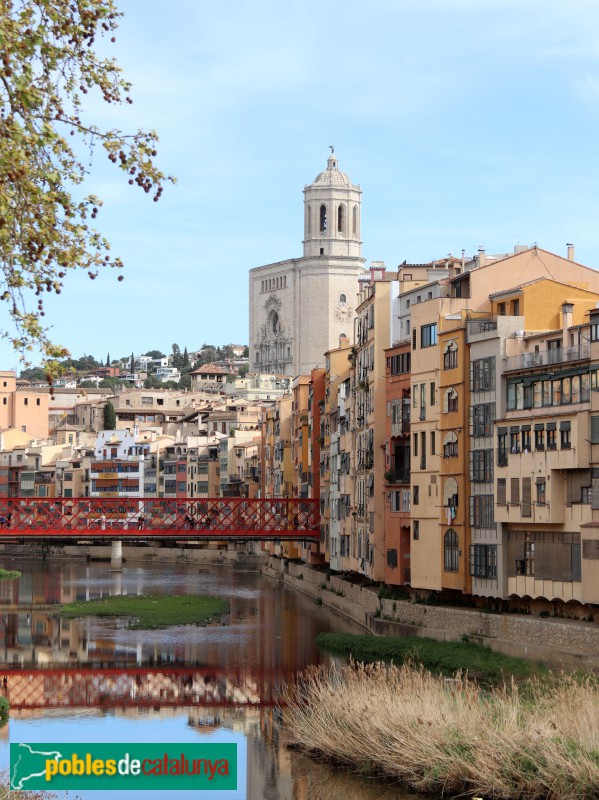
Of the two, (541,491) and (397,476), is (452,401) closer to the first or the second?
(541,491)

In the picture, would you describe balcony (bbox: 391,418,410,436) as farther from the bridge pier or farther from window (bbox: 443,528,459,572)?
the bridge pier

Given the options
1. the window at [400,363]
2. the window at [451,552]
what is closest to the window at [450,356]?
the window at [400,363]

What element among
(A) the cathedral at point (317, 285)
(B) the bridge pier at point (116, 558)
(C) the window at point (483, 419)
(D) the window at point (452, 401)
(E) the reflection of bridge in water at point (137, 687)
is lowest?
(E) the reflection of bridge in water at point (137, 687)

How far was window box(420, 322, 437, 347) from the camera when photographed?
4556cm

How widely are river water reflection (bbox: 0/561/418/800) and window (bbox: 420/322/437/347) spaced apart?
34.5 ft

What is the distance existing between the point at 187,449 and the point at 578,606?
8765 cm

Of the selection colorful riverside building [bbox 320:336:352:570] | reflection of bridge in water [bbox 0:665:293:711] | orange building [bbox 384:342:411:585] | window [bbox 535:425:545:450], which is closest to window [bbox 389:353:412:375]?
orange building [bbox 384:342:411:585]

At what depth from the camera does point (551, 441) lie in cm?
3847

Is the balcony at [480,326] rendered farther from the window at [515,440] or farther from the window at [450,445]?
the window at [515,440]

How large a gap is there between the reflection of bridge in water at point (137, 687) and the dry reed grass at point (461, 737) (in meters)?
10.0

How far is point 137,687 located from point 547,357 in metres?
14.8

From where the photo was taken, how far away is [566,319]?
4100cm

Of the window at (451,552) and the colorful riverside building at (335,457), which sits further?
the colorful riverside building at (335,457)

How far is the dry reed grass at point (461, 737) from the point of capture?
23.2 metres
